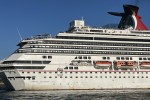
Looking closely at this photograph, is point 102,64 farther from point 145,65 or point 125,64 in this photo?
point 145,65

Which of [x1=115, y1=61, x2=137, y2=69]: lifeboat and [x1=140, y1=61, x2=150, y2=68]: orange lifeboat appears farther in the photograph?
[x1=140, y1=61, x2=150, y2=68]: orange lifeboat

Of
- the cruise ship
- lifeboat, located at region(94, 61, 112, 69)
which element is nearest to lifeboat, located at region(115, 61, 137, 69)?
the cruise ship

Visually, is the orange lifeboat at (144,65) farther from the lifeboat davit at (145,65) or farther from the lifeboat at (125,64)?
the lifeboat at (125,64)

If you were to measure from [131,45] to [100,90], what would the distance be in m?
9.67

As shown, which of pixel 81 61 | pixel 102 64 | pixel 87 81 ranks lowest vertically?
pixel 87 81

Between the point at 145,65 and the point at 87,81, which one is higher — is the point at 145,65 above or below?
above

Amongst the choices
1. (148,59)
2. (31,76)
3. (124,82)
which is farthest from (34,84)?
(148,59)

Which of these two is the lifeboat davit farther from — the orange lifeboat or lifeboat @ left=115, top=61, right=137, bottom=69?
lifeboat @ left=115, top=61, right=137, bottom=69

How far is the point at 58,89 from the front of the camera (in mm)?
52969

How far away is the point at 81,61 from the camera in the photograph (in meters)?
55.1

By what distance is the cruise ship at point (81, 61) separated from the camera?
52281mm

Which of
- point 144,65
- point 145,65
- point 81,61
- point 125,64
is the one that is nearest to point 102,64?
point 81,61

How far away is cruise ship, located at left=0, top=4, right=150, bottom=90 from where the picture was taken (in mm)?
52281

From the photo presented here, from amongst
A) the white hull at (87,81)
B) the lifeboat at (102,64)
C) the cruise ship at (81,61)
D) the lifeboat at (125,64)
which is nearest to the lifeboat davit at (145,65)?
the cruise ship at (81,61)
